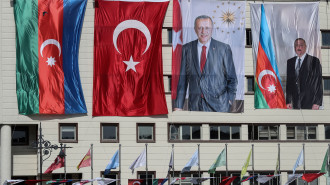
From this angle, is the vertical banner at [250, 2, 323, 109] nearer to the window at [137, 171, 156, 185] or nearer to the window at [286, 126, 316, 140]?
the window at [286, 126, 316, 140]

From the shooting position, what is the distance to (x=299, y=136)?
71.8 m

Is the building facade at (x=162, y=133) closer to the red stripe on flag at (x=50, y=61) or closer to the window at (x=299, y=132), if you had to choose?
the window at (x=299, y=132)

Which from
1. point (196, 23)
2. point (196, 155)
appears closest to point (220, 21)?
point (196, 23)

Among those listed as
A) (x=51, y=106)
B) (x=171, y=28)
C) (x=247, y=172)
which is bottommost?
(x=247, y=172)

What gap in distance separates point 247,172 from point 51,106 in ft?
56.1

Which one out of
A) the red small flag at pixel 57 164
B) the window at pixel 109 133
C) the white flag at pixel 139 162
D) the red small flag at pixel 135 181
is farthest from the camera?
the window at pixel 109 133

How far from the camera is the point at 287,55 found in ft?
236

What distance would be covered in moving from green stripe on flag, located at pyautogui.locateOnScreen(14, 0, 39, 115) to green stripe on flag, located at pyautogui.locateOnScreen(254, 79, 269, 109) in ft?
59.3

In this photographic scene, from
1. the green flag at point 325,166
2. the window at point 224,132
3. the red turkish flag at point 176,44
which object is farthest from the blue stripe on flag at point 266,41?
the green flag at point 325,166

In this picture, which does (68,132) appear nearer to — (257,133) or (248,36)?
(257,133)

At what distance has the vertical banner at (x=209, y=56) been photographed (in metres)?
70.1

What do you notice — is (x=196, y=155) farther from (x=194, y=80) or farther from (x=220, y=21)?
(x=220, y=21)

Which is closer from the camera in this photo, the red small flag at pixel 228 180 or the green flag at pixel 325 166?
the red small flag at pixel 228 180

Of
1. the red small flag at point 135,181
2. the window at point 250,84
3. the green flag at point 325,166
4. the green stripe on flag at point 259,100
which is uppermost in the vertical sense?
the window at point 250,84
